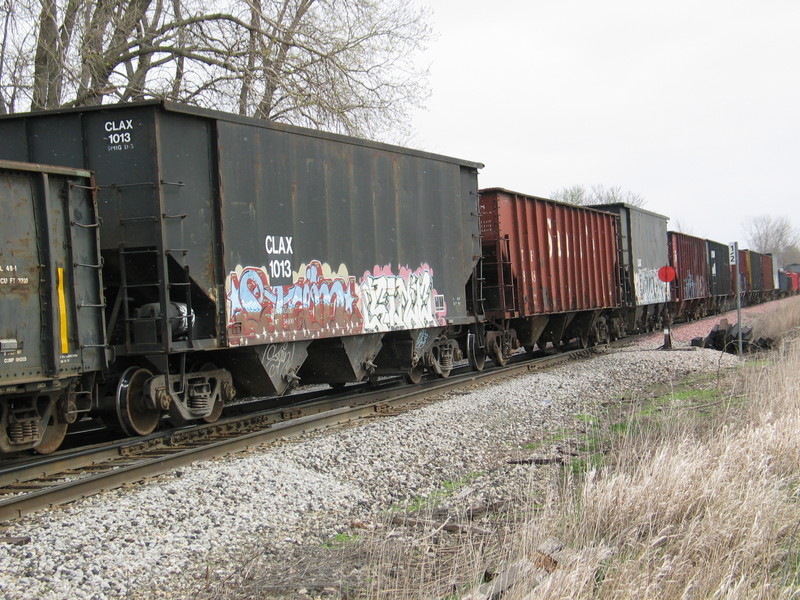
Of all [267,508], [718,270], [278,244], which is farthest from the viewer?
[718,270]

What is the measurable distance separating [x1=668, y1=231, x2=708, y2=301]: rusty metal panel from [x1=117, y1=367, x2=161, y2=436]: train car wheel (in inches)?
941

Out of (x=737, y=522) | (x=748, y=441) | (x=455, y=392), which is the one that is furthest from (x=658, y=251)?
(x=737, y=522)

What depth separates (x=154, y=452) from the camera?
796 centimetres

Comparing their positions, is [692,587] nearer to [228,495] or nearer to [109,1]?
[228,495]

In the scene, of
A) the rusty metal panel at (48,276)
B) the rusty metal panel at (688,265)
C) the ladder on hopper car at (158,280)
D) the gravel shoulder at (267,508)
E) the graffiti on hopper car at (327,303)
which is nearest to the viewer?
the gravel shoulder at (267,508)

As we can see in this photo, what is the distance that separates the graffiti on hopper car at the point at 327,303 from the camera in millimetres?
8891

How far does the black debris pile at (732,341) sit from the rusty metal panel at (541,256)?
2.68 metres

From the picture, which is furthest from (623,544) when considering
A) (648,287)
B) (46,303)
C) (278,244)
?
(648,287)

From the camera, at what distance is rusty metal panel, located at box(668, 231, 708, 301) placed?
2952 cm

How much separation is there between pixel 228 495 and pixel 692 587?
3.84 m

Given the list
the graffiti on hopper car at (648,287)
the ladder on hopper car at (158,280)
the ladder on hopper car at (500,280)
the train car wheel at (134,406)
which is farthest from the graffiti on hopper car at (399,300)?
the graffiti on hopper car at (648,287)

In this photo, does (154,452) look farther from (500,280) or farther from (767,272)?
(767,272)

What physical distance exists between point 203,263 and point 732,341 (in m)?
13.7

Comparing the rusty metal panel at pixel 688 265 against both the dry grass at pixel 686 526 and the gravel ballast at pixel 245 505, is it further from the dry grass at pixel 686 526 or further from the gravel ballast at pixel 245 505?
the dry grass at pixel 686 526
